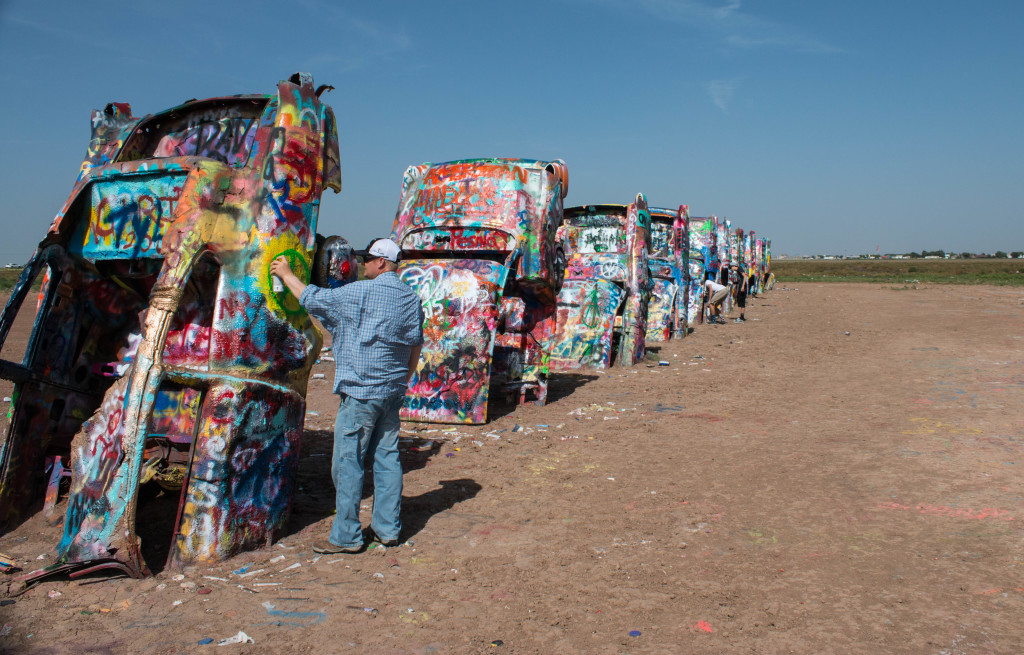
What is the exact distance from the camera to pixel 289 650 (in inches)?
124

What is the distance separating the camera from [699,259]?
1905 centimetres

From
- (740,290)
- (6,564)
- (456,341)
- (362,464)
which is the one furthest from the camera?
(740,290)

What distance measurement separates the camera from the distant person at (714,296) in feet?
64.6

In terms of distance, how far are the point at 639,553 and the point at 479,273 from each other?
3.70m

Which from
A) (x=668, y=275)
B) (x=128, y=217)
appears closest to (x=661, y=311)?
(x=668, y=275)

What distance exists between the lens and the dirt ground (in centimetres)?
330

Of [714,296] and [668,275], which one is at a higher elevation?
[668,275]

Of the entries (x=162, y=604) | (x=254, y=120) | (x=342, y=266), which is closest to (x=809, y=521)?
(x=342, y=266)

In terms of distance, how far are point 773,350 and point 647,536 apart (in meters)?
10.1

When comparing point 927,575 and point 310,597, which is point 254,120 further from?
point 927,575

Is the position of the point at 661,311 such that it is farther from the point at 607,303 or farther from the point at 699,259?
the point at 699,259

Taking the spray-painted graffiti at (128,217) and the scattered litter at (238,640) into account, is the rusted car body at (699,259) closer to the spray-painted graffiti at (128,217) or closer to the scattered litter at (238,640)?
the spray-painted graffiti at (128,217)

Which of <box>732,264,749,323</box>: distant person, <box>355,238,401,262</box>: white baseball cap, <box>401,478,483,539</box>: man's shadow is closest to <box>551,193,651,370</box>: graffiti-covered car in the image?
<box>401,478,483,539</box>: man's shadow

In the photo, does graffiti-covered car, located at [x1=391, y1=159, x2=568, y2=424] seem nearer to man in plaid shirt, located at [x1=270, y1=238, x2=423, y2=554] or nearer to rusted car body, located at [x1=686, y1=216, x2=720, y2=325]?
man in plaid shirt, located at [x1=270, y1=238, x2=423, y2=554]
